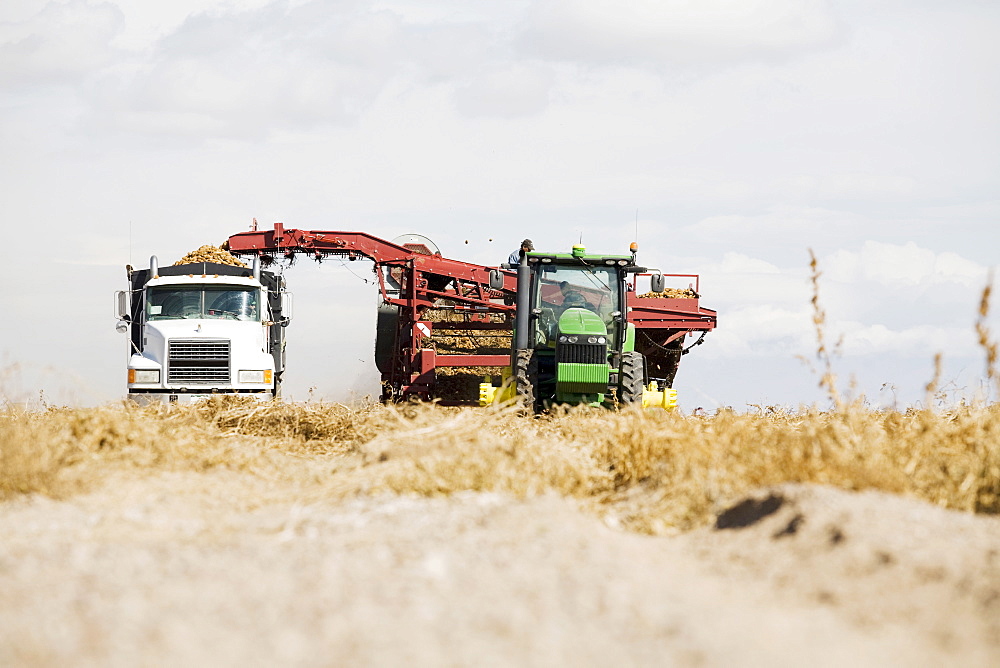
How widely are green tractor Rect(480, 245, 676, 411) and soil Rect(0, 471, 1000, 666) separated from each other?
6425mm

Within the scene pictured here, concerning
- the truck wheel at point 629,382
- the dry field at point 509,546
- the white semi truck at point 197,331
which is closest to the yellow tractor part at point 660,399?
the truck wheel at point 629,382

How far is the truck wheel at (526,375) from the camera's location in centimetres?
1325

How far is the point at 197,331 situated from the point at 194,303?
57 cm

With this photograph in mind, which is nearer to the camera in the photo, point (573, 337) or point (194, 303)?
point (573, 337)

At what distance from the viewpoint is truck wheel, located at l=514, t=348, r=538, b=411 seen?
43.5ft

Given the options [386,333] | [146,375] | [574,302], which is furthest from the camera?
[386,333]

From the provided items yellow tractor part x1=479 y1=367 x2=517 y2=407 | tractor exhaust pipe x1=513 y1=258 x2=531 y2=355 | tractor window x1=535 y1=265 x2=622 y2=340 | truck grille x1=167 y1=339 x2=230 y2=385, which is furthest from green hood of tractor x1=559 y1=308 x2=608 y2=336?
truck grille x1=167 y1=339 x2=230 y2=385

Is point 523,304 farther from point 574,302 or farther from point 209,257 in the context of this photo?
point 209,257

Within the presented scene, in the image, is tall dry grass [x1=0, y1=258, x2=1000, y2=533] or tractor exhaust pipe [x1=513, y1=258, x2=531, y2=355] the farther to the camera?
tractor exhaust pipe [x1=513, y1=258, x2=531, y2=355]

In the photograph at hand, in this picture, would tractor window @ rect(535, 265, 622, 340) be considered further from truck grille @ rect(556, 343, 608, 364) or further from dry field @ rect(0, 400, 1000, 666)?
dry field @ rect(0, 400, 1000, 666)

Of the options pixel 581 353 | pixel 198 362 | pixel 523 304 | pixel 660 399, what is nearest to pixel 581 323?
pixel 581 353

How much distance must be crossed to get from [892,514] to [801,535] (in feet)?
2.15

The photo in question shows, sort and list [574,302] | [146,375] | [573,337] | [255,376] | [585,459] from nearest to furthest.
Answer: [585,459]
[573,337]
[574,302]
[146,375]
[255,376]

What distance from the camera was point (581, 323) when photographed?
13.5 m
